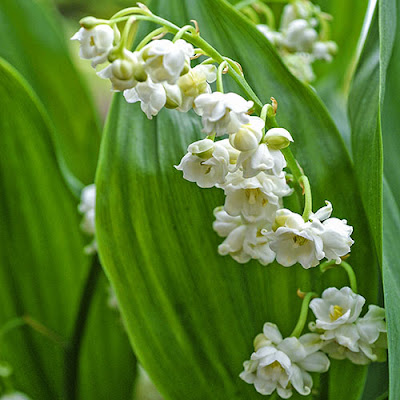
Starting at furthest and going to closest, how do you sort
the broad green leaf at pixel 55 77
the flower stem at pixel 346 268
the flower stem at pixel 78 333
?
1. the broad green leaf at pixel 55 77
2. the flower stem at pixel 78 333
3. the flower stem at pixel 346 268

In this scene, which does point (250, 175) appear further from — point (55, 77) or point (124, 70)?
point (55, 77)

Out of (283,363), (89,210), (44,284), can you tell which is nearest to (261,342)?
(283,363)

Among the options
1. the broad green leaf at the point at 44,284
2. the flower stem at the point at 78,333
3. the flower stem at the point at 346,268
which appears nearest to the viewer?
the flower stem at the point at 346,268

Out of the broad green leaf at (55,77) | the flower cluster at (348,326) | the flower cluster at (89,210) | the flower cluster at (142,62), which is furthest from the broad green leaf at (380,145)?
the broad green leaf at (55,77)

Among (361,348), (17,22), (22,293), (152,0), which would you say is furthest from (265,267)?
(17,22)

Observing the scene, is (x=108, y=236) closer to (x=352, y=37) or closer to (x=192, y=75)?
(x=192, y=75)

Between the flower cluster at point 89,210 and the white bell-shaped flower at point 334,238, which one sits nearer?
the white bell-shaped flower at point 334,238

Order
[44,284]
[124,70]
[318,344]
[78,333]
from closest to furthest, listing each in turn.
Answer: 1. [124,70]
2. [318,344]
3. [78,333]
4. [44,284]

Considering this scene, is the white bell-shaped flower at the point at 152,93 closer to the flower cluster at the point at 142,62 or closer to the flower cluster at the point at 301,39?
the flower cluster at the point at 142,62
